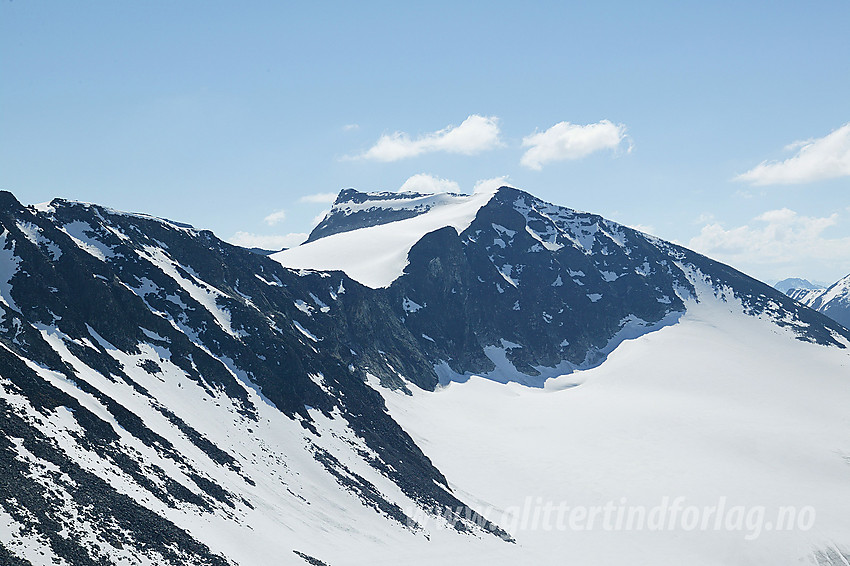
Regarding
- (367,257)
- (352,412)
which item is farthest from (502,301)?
(352,412)

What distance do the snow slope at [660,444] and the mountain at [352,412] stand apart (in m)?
0.52

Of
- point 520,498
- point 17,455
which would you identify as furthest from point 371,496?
point 17,455

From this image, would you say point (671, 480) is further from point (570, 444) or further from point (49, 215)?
point (49, 215)

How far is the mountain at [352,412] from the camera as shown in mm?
45250

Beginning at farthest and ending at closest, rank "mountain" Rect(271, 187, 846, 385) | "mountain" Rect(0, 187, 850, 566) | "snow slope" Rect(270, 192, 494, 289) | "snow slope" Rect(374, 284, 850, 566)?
"snow slope" Rect(270, 192, 494, 289)
"mountain" Rect(271, 187, 846, 385)
"snow slope" Rect(374, 284, 850, 566)
"mountain" Rect(0, 187, 850, 566)

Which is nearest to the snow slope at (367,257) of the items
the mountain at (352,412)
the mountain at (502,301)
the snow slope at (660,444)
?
the mountain at (502,301)

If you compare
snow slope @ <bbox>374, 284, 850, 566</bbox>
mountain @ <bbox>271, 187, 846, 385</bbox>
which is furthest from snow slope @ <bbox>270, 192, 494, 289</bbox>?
snow slope @ <bbox>374, 284, 850, 566</bbox>

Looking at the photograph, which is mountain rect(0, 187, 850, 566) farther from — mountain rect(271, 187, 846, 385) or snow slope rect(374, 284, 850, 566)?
mountain rect(271, 187, 846, 385)

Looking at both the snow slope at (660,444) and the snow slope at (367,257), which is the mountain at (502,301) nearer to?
the snow slope at (367,257)

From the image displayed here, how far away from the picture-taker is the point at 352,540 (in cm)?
5684

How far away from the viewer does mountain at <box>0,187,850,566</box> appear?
45250 mm

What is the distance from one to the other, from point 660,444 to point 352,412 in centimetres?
5598

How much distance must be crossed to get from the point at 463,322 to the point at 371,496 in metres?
96.3

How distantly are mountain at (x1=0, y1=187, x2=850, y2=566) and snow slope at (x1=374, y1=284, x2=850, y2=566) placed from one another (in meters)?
0.52
